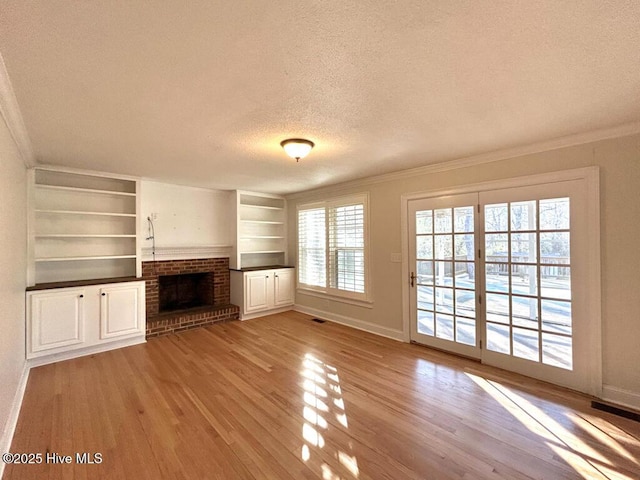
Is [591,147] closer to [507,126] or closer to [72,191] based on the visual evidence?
[507,126]

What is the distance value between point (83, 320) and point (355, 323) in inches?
149

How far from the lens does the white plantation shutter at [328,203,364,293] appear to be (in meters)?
4.77

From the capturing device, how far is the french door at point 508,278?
2801mm

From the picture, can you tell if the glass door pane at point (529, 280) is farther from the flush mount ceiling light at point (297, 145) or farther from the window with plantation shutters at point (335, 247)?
the flush mount ceiling light at point (297, 145)

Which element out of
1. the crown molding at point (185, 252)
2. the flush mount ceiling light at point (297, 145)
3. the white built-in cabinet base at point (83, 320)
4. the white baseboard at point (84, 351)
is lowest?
the white baseboard at point (84, 351)

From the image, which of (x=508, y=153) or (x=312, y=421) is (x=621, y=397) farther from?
(x=312, y=421)

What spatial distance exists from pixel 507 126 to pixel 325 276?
11.9ft

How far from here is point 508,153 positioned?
3154mm

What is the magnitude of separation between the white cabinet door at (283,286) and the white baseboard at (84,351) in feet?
7.66

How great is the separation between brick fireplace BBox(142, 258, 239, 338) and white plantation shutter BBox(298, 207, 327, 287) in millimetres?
1454

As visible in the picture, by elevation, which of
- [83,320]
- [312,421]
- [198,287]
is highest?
[198,287]

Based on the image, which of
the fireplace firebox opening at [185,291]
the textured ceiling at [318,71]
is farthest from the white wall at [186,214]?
the textured ceiling at [318,71]

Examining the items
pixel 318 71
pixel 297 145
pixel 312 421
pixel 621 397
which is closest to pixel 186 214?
pixel 297 145

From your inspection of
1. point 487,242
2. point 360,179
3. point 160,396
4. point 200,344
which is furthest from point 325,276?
point 160,396
